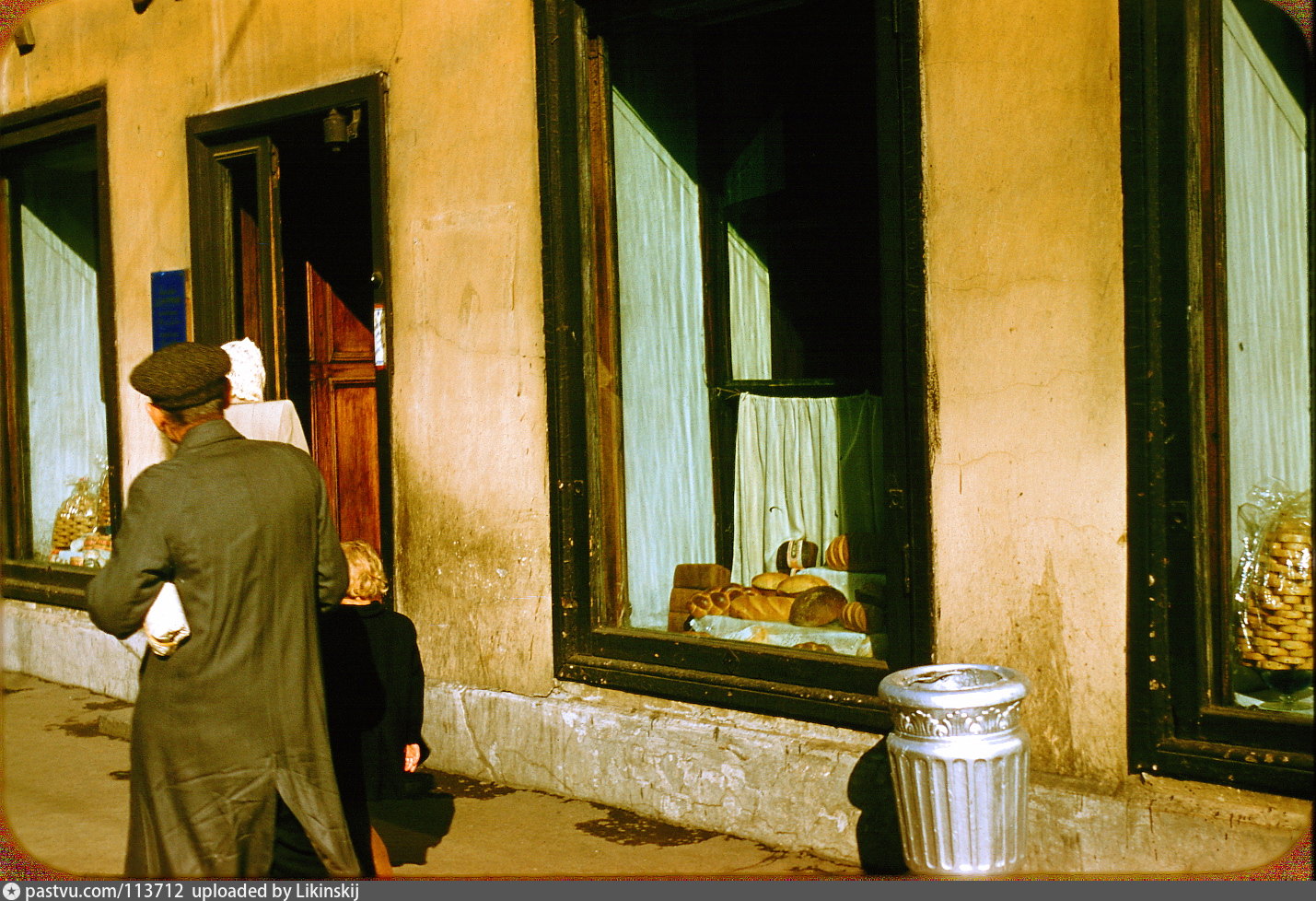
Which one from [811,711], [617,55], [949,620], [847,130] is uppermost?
[617,55]

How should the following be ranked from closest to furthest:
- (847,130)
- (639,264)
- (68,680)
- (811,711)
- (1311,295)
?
(1311,295)
(811,711)
(847,130)
(639,264)
(68,680)

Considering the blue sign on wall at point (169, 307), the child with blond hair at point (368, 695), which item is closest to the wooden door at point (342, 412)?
the blue sign on wall at point (169, 307)

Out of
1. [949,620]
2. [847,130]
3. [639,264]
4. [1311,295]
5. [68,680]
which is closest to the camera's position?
[1311,295]

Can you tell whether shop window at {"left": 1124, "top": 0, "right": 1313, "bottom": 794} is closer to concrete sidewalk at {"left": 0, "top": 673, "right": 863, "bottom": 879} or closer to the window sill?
concrete sidewalk at {"left": 0, "top": 673, "right": 863, "bottom": 879}

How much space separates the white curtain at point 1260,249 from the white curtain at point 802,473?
1.48m

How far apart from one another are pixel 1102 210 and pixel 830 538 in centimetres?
186

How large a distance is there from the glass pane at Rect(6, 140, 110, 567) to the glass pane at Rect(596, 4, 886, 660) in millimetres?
4234

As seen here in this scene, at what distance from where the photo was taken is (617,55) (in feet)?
18.6

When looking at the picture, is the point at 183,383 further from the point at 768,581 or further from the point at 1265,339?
the point at 1265,339

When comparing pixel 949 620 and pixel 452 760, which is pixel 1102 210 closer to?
pixel 949 620

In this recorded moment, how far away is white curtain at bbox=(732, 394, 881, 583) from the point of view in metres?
5.32

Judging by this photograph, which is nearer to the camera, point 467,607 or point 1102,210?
point 1102,210

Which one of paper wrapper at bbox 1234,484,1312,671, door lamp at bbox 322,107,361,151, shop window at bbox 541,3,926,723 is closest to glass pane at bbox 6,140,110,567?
door lamp at bbox 322,107,361,151

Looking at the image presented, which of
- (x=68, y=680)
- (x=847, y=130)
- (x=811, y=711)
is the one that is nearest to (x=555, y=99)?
(x=847, y=130)
